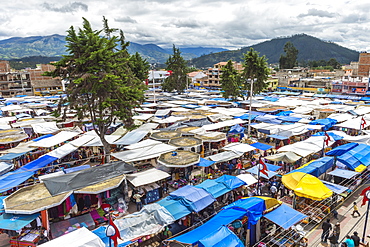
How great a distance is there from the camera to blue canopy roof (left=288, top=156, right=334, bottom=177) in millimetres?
12848

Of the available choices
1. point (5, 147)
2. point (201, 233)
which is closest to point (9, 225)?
point (201, 233)

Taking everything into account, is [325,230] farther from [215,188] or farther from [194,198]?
[194,198]

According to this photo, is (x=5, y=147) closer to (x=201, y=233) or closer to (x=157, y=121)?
(x=157, y=121)

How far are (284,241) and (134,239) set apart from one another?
570 centimetres

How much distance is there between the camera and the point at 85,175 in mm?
11891

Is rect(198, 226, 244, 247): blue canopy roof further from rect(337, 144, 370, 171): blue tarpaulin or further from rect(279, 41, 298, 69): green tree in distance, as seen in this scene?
rect(279, 41, 298, 69): green tree in distance

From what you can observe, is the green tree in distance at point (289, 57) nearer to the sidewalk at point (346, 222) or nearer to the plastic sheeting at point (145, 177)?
the sidewalk at point (346, 222)

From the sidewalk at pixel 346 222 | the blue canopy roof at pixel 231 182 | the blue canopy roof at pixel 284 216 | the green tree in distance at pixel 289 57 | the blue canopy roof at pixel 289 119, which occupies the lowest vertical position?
the sidewalk at pixel 346 222

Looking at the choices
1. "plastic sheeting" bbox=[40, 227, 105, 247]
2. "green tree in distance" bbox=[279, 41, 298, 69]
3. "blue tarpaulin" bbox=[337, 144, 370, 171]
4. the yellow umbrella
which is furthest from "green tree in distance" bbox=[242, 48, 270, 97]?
"green tree in distance" bbox=[279, 41, 298, 69]

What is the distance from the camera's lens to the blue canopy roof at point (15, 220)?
8.42 meters

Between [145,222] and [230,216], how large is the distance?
10.5 feet

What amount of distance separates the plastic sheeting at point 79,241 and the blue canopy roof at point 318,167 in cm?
1046

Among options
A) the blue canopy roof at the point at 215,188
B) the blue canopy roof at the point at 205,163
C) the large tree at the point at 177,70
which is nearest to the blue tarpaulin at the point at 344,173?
the blue canopy roof at the point at 215,188

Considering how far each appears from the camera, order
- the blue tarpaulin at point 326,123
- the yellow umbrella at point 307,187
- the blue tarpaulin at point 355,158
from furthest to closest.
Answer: the blue tarpaulin at point 326,123 → the blue tarpaulin at point 355,158 → the yellow umbrella at point 307,187
